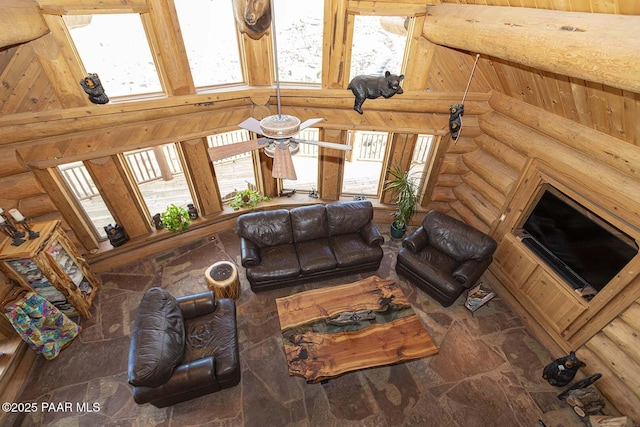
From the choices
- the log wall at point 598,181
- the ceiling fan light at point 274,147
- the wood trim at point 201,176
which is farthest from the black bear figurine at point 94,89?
the log wall at point 598,181

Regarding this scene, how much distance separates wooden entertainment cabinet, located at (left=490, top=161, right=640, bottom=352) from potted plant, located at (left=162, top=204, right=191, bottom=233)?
20.3ft

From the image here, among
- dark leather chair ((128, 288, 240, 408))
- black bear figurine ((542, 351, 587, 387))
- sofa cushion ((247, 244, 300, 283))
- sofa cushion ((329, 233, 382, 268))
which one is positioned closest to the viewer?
dark leather chair ((128, 288, 240, 408))

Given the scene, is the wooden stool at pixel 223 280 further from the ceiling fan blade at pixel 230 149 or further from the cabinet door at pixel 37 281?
the ceiling fan blade at pixel 230 149

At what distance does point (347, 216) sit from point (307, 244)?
950 mm

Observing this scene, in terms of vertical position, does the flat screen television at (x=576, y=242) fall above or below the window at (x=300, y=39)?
below

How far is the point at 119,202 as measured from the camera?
5246mm

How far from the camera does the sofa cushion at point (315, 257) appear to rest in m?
5.07

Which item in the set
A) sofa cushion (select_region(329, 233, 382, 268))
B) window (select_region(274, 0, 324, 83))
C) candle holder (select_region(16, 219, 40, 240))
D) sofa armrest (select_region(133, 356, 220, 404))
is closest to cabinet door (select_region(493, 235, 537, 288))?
sofa cushion (select_region(329, 233, 382, 268))

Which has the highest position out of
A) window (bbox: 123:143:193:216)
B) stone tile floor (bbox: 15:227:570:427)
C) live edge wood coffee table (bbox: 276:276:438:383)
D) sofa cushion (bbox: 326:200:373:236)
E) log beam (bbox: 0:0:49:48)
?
log beam (bbox: 0:0:49:48)

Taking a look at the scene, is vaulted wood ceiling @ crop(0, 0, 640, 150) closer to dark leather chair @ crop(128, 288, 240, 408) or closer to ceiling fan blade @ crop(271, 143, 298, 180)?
ceiling fan blade @ crop(271, 143, 298, 180)

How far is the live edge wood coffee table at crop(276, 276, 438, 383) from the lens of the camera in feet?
12.0

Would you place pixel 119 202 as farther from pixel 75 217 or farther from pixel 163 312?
pixel 163 312

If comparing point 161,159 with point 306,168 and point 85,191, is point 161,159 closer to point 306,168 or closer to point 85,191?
point 85,191

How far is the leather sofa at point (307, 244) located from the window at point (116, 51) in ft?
8.88
